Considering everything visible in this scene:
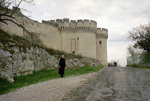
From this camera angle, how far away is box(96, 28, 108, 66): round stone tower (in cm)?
3591

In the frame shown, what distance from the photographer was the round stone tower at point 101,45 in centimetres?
3591

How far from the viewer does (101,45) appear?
119 ft

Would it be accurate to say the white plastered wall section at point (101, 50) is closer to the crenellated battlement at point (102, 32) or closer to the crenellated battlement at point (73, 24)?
the crenellated battlement at point (102, 32)

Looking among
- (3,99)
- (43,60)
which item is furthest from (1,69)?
(43,60)

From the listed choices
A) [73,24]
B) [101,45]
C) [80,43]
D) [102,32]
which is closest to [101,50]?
[101,45]

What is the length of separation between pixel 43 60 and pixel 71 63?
5.76 meters

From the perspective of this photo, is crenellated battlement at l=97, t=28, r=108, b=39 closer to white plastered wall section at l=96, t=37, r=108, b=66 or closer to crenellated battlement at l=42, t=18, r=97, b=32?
white plastered wall section at l=96, t=37, r=108, b=66

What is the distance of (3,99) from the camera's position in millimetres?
7914

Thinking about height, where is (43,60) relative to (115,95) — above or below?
above

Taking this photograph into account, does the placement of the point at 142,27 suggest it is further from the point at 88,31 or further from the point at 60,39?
the point at 60,39

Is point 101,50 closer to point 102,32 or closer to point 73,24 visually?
point 102,32

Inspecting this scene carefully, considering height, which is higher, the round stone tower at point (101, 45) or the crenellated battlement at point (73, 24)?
the crenellated battlement at point (73, 24)

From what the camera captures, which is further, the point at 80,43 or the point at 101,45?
the point at 101,45

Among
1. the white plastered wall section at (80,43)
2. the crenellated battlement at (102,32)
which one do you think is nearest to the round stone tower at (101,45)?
the crenellated battlement at (102,32)
